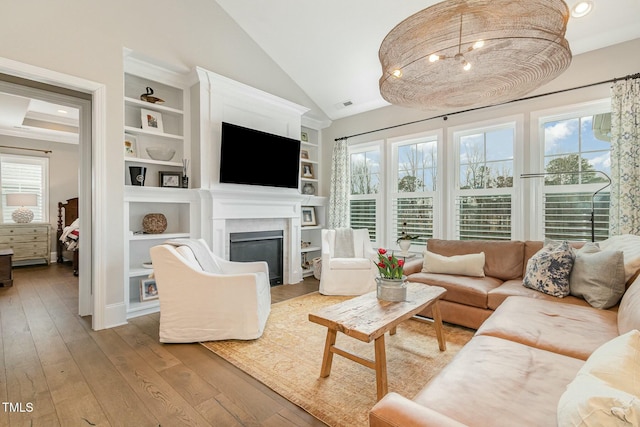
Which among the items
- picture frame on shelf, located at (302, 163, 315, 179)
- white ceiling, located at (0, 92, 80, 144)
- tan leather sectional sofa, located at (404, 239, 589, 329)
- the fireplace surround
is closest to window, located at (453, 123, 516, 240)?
tan leather sectional sofa, located at (404, 239, 589, 329)

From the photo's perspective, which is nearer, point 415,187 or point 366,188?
point 415,187

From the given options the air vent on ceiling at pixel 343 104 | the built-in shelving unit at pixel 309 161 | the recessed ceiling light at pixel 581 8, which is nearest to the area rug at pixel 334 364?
the built-in shelving unit at pixel 309 161

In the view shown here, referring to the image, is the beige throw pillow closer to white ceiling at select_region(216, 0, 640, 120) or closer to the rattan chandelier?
the rattan chandelier

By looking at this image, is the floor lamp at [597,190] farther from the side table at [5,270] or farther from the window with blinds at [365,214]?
the side table at [5,270]

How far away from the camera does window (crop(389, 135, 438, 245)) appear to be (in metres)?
4.34

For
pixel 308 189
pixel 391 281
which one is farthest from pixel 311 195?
Result: pixel 391 281

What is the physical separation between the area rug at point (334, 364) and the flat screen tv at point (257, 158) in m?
1.86

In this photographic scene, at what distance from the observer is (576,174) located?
3293 millimetres

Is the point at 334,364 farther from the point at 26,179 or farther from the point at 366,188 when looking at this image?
the point at 26,179

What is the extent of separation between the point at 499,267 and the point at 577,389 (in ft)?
8.43

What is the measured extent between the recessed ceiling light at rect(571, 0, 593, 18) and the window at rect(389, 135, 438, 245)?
180cm

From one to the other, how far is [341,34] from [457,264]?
121 inches

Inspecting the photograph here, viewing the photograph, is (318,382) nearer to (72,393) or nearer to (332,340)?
(332,340)

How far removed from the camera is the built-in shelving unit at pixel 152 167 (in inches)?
130
